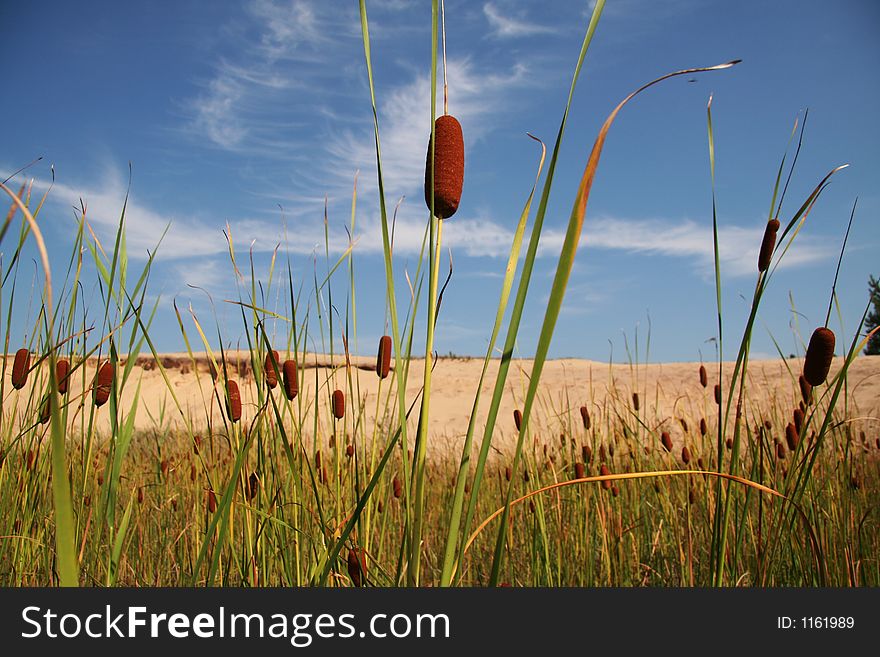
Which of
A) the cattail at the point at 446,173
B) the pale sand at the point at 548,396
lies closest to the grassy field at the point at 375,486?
the cattail at the point at 446,173

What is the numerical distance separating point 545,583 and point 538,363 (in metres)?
2.19

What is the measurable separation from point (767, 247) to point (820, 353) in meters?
0.23

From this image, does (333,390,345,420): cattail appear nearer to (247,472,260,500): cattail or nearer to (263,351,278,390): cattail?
(263,351,278,390): cattail

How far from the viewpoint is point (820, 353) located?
1188 mm

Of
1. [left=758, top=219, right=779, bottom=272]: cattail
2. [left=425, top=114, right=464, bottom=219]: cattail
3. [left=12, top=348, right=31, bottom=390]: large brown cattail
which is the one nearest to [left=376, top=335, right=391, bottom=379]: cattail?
[left=425, top=114, right=464, bottom=219]: cattail

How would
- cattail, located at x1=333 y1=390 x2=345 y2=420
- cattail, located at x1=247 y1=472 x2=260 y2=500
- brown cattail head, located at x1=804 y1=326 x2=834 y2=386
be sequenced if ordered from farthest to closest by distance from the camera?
1. cattail, located at x1=247 y1=472 x2=260 y2=500
2. cattail, located at x1=333 y1=390 x2=345 y2=420
3. brown cattail head, located at x1=804 y1=326 x2=834 y2=386

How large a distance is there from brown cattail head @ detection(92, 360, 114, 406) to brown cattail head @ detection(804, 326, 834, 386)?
1.68m

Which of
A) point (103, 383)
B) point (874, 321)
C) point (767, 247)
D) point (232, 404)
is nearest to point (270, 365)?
point (232, 404)

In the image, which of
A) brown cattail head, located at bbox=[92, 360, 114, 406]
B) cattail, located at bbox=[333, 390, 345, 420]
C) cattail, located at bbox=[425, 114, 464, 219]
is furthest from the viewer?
cattail, located at bbox=[333, 390, 345, 420]

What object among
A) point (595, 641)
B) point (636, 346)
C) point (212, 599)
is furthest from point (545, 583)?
point (212, 599)

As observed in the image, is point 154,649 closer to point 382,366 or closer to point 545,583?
point 382,366

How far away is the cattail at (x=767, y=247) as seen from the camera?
1.18 meters

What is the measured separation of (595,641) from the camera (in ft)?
3.34

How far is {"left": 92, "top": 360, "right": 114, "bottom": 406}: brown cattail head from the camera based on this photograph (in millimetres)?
1624
